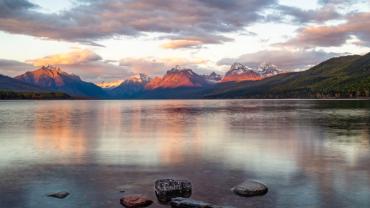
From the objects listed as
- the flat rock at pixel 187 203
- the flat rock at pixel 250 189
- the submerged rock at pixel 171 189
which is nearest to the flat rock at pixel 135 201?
the submerged rock at pixel 171 189

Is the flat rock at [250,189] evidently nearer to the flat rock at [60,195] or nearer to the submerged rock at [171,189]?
the submerged rock at [171,189]

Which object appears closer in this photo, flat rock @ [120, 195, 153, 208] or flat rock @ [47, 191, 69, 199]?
flat rock @ [120, 195, 153, 208]

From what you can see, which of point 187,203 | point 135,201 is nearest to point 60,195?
point 135,201

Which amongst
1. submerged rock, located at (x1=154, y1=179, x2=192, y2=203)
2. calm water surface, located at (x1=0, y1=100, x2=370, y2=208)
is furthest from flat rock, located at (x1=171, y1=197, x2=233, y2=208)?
submerged rock, located at (x1=154, y1=179, x2=192, y2=203)

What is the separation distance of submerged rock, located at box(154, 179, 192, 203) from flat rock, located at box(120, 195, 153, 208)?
1266mm

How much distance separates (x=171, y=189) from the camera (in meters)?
27.8

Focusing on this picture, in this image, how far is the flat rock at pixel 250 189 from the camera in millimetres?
28234

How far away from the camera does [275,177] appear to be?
34375 millimetres

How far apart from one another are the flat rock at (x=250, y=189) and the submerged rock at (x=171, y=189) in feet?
11.1

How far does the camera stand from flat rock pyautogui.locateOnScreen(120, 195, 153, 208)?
25.5 metres

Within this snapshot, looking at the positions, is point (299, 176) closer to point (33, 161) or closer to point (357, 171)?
point (357, 171)

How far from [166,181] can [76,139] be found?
3836 cm

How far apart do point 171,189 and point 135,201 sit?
9.89 feet

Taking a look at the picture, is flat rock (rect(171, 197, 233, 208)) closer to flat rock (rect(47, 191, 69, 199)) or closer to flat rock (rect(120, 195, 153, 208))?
flat rock (rect(120, 195, 153, 208))
